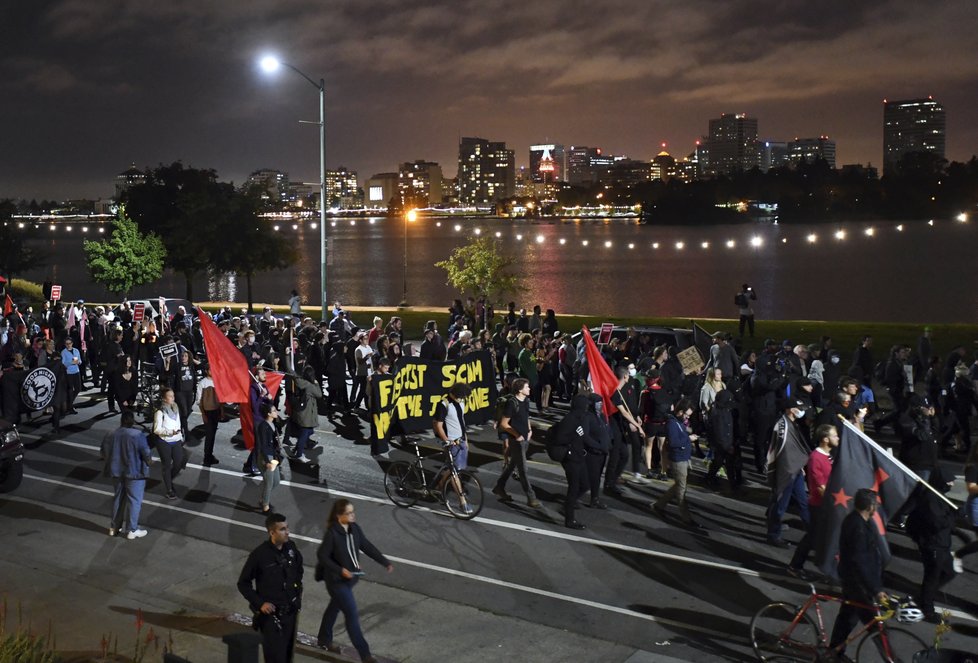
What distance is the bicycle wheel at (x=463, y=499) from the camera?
13.0 meters

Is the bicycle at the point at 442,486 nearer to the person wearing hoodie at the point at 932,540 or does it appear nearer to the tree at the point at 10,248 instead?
the person wearing hoodie at the point at 932,540

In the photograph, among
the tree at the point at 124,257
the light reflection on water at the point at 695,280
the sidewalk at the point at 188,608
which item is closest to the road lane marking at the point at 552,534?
the sidewalk at the point at 188,608

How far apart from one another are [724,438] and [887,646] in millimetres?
6252

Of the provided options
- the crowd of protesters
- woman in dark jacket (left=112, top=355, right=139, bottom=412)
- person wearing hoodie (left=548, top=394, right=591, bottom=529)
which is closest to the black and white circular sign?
the crowd of protesters

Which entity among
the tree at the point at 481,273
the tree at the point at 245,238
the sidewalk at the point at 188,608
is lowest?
the sidewalk at the point at 188,608

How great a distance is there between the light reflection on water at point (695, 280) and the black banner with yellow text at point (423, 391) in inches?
2140

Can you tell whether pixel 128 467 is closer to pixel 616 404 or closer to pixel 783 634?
pixel 616 404

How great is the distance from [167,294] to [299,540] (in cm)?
10284

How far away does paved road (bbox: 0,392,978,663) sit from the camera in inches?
368

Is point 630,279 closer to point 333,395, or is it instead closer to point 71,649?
point 333,395

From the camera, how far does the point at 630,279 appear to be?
111m

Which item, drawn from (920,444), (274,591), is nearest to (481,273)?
(920,444)

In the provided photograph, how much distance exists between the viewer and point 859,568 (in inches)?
320

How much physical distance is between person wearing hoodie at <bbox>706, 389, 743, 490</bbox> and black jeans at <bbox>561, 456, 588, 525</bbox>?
2564 millimetres
